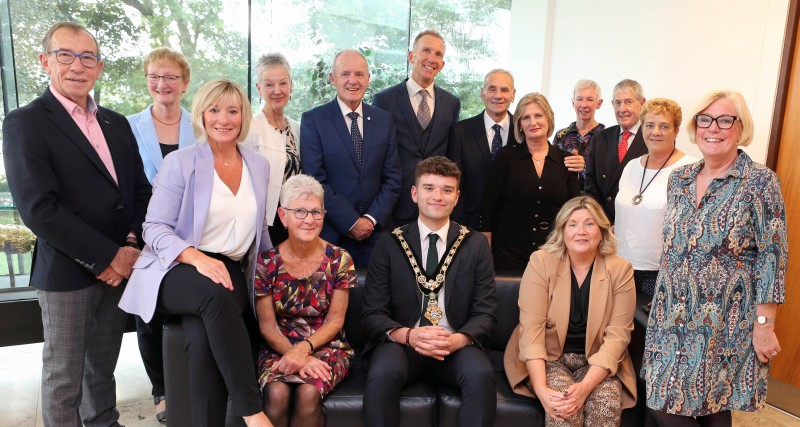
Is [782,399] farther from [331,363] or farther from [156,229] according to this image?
[156,229]

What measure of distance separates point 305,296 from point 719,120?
185cm

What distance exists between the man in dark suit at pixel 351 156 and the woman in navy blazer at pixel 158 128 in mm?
696

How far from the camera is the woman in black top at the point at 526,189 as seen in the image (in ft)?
10.5

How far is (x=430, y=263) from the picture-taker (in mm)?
2758

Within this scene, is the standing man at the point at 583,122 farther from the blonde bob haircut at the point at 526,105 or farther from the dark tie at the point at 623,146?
the blonde bob haircut at the point at 526,105

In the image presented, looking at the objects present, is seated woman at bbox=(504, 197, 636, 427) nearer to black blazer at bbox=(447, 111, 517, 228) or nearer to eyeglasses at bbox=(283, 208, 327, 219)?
black blazer at bbox=(447, 111, 517, 228)

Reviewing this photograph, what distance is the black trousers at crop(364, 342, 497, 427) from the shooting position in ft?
7.78

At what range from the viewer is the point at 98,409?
269 centimetres

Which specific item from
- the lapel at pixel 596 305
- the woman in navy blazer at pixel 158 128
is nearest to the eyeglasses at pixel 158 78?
the woman in navy blazer at pixel 158 128

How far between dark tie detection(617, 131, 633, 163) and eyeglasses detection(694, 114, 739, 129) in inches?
55.2

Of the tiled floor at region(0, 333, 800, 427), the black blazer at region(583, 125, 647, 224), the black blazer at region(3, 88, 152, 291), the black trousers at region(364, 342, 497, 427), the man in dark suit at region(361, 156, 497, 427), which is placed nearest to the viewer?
the black blazer at region(3, 88, 152, 291)

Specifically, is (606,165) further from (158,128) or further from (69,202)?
(69,202)

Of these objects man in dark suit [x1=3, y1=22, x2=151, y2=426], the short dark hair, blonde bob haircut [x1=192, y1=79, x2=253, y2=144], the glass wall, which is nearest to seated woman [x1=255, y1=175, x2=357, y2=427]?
blonde bob haircut [x1=192, y1=79, x2=253, y2=144]


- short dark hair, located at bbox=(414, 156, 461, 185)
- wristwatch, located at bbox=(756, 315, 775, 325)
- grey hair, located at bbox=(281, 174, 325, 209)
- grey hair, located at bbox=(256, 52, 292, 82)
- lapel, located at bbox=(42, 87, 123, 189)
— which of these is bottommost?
wristwatch, located at bbox=(756, 315, 775, 325)
